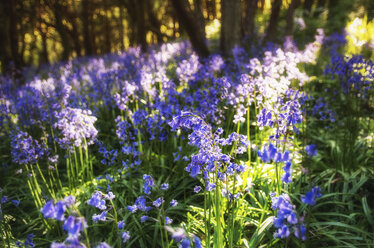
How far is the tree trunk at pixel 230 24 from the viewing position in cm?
675

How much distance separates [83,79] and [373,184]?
19.4ft

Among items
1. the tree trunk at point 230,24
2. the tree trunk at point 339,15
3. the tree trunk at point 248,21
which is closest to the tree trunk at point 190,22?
the tree trunk at point 230,24

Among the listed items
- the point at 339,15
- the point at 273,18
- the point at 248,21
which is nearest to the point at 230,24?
the point at 273,18

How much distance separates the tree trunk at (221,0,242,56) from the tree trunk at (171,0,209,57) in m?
0.62

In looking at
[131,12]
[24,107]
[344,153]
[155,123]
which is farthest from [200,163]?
[131,12]

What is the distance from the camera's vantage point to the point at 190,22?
6906mm

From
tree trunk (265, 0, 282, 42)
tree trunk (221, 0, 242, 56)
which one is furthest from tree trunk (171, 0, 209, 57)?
tree trunk (265, 0, 282, 42)

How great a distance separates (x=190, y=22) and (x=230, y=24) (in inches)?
41.1

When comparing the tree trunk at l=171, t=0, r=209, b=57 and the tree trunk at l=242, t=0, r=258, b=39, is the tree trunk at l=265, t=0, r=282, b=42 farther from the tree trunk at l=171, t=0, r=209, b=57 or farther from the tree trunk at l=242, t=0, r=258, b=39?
the tree trunk at l=171, t=0, r=209, b=57

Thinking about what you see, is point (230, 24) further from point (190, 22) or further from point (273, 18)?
point (273, 18)

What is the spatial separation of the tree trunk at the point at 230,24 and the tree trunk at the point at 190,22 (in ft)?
2.02

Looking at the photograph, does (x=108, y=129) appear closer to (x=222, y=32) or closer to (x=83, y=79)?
(x=83, y=79)

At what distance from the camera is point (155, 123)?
3428 mm

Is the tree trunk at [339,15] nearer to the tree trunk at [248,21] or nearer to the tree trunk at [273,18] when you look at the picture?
the tree trunk at [248,21]
